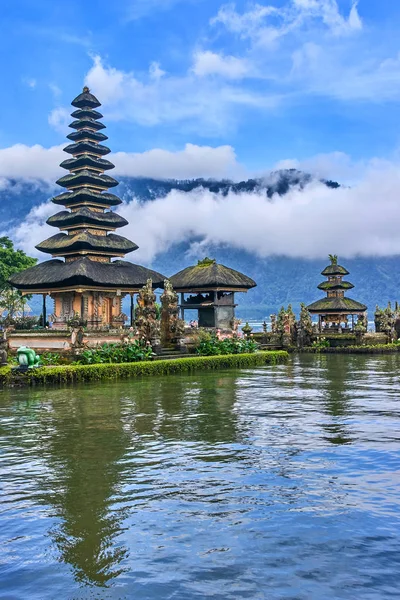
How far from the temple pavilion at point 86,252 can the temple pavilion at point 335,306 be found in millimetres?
23432

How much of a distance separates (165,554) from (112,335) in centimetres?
2782

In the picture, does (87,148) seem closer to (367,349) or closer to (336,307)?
(367,349)

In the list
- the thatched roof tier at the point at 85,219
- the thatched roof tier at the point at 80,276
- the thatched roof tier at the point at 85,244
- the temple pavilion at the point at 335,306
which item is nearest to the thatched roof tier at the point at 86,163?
the thatched roof tier at the point at 85,219

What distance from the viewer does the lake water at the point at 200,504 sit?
6.40 m

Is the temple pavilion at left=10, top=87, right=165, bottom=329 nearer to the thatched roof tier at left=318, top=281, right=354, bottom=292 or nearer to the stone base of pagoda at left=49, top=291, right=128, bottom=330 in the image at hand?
the stone base of pagoda at left=49, top=291, right=128, bottom=330

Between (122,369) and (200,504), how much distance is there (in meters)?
19.4

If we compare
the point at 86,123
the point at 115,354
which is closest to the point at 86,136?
the point at 86,123

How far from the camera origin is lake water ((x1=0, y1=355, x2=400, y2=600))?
6.40m

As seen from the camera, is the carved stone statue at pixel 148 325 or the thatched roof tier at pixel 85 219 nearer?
the carved stone statue at pixel 148 325

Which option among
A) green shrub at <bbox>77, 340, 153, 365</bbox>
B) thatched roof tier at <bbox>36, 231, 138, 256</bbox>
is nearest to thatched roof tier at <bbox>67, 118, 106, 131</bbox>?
thatched roof tier at <bbox>36, 231, 138, 256</bbox>

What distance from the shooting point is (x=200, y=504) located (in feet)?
28.6

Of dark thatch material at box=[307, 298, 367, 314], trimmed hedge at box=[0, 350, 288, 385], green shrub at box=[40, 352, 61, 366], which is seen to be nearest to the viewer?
trimmed hedge at box=[0, 350, 288, 385]

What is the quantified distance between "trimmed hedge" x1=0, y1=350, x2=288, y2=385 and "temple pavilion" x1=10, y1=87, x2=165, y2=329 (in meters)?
10.5

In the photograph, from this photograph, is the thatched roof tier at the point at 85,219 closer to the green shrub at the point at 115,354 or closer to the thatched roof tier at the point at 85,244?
the thatched roof tier at the point at 85,244
